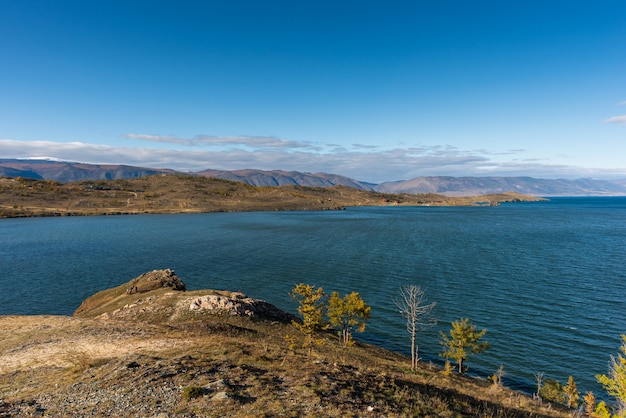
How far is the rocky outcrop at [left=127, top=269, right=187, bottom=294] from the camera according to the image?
52.9 m

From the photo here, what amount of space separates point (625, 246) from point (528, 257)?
44.4 meters

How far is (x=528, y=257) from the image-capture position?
3743 inches

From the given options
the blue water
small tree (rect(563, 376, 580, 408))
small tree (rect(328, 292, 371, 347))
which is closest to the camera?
small tree (rect(563, 376, 580, 408))

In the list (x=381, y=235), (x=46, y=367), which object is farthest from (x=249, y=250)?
(x=46, y=367)

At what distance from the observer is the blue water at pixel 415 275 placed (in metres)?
44.3

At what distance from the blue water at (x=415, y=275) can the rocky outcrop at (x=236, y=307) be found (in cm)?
1242


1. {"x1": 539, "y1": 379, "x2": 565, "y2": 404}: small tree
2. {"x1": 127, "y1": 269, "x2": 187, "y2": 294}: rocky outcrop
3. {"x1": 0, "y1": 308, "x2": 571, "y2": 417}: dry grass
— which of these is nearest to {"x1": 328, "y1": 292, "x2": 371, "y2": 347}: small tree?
{"x1": 0, "y1": 308, "x2": 571, "y2": 417}: dry grass

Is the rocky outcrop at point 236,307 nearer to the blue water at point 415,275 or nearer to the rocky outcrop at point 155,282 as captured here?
the blue water at point 415,275

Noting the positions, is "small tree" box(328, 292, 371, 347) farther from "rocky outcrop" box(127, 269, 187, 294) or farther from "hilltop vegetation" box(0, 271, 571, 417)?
"rocky outcrop" box(127, 269, 187, 294)

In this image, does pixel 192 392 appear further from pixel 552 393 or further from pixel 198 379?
pixel 552 393

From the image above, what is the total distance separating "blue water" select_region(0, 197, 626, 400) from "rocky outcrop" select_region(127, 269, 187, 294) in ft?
44.1

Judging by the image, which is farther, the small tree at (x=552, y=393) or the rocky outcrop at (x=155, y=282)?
the rocky outcrop at (x=155, y=282)

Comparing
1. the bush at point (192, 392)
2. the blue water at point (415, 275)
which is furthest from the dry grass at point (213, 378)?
the blue water at point (415, 275)

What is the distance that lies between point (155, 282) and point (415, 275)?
53.7 m
